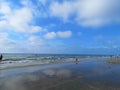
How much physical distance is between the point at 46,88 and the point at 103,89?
15.8ft

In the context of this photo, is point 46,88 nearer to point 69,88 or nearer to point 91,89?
point 69,88

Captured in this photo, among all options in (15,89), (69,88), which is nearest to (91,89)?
(69,88)

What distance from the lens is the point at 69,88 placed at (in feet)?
43.9

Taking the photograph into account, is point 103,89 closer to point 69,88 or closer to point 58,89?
point 69,88

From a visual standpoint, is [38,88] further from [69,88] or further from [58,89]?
[69,88]

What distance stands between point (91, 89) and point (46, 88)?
3.82 metres

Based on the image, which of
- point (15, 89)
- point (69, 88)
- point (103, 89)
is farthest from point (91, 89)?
point (15, 89)

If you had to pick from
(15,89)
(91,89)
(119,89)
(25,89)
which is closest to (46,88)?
(25,89)

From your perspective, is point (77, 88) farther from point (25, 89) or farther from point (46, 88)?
point (25, 89)

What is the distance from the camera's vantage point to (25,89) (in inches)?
507

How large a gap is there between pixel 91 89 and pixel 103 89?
101cm

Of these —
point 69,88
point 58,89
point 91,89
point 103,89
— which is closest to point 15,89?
point 58,89

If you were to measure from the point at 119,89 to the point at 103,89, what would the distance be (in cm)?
142

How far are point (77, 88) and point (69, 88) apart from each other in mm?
690
